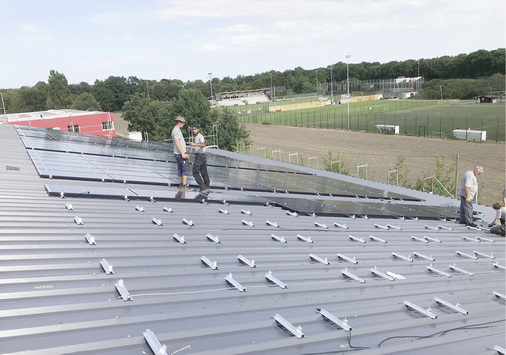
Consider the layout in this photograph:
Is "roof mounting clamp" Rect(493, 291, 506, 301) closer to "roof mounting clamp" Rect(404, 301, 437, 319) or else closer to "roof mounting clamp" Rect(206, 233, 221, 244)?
"roof mounting clamp" Rect(404, 301, 437, 319)

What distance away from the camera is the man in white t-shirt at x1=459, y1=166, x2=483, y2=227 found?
11172 mm

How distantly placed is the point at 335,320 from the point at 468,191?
859cm

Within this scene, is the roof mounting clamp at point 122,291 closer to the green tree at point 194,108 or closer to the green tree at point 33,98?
the green tree at point 194,108

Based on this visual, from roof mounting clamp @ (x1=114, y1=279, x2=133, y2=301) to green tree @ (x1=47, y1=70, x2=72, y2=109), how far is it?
92.9 meters

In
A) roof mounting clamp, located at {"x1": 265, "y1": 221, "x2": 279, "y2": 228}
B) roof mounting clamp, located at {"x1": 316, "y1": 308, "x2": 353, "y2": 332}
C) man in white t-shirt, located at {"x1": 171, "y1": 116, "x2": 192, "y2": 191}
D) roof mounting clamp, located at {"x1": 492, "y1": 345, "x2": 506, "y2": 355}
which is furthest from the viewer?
man in white t-shirt, located at {"x1": 171, "y1": 116, "x2": 192, "y2": 191}

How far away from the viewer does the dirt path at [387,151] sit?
34.2m

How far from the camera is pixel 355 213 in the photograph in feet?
34.2

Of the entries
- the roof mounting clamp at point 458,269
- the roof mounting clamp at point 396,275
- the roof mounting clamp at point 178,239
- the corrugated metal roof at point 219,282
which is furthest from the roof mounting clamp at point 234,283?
the roof mounting clamp at point 458,269

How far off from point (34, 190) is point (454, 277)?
7.72 meters

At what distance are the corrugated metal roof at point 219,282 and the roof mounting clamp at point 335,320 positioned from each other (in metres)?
0.02

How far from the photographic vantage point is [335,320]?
422cm

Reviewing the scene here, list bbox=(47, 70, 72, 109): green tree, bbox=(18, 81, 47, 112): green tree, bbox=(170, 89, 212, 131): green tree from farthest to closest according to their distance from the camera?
bbox=(18, 81, 47, 112): green tree < bbox=(47, 70, 72, 109): green tree < bbox=(170, 89, 212, 131): green tree

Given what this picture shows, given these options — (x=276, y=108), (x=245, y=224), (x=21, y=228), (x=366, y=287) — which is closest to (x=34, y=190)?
(x=21, y=228)

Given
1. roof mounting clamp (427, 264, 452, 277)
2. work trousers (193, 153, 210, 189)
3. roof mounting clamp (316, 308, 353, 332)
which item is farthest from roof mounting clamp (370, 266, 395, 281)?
work trousers (193, 153, 210, 189)
